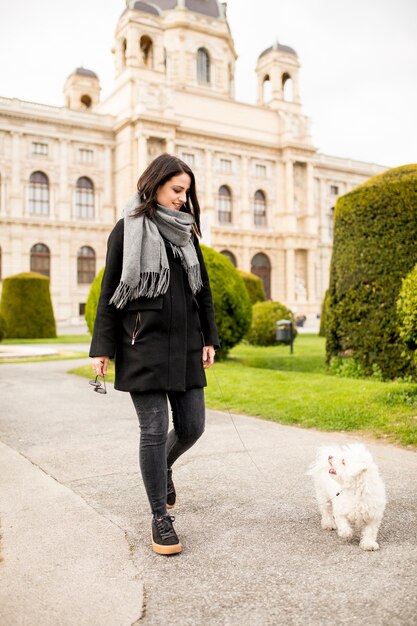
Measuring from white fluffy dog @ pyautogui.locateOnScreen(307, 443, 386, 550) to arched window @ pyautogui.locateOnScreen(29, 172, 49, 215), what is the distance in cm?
3778

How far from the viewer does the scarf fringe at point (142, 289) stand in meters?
2.58

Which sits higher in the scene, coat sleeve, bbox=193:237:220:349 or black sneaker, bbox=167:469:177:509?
coat sleeve, bbox=193:237:220:349

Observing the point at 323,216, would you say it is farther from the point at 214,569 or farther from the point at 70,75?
the point at 214,569

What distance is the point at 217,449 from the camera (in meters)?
4.41

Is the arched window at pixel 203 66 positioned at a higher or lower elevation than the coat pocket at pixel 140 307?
higher

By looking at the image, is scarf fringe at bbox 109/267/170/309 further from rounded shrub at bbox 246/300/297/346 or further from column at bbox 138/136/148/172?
column at bbox 138/136/148/172


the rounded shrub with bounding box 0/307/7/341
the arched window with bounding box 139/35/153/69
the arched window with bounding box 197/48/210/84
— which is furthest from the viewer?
the arched window with bounding box 197/48/210/84

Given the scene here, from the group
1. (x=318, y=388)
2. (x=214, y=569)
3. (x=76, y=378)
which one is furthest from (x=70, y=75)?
(x=214, y=569)

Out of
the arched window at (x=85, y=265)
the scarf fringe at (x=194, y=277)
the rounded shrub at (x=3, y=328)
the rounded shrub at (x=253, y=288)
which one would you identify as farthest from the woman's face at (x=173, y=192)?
the arched window at (x=85, y=265)

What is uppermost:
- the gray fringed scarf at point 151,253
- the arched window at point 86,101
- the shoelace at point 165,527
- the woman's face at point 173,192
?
the arched window at point 86,101

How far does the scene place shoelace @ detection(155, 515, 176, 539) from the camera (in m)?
2.48

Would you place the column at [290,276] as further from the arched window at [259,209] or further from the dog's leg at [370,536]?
the dog's leg at [370,536]

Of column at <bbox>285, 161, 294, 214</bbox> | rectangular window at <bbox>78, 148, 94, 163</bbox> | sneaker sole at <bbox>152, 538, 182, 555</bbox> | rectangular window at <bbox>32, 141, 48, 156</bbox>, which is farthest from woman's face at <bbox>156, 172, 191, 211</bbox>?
column at <bbox>285, 161, 294, 214</bbox>

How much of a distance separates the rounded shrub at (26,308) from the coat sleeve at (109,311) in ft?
66.5
